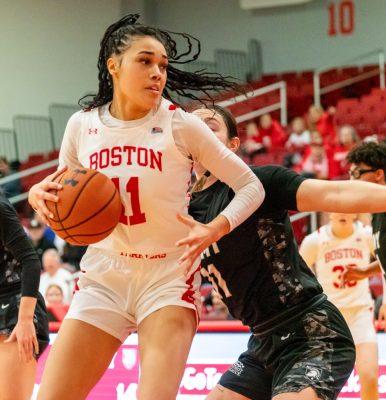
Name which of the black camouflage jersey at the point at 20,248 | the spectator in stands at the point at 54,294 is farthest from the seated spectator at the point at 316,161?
the black camouflage jersey at the point at 20,248

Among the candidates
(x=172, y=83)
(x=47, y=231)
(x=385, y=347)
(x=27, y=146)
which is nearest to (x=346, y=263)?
(x=385, y=347)

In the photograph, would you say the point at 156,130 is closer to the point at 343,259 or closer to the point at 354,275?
the point at 354,275

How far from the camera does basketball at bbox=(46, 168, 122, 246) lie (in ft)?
11.4

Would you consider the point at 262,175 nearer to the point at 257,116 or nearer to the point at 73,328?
the point at 73,328

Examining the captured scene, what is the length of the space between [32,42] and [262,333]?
15130 mm

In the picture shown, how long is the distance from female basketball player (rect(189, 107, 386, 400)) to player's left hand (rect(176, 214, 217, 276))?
1.22 feet

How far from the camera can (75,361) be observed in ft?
11.5

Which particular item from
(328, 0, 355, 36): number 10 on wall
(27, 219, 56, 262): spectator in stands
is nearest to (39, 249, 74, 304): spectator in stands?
(27, 219, 56, 262): spectator in stands

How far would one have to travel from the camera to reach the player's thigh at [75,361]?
11.4 ft

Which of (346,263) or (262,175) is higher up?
(262,175)

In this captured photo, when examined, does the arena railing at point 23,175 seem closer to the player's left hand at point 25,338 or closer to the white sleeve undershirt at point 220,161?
the player's left hand at point 25,338

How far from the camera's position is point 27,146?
57.7ft

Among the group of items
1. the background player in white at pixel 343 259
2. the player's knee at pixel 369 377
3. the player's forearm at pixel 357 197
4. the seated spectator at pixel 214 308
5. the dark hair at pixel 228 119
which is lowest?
the seated spectator at pixel 214 308

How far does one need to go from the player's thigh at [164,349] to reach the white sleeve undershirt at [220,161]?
0.43m
